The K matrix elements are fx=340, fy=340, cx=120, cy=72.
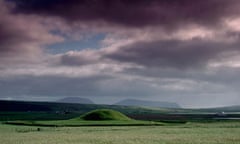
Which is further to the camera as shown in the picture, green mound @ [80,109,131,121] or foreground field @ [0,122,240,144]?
green mound @ [80,109,131,121]

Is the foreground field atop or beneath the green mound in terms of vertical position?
beneath

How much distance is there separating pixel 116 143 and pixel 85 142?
502 centimetres

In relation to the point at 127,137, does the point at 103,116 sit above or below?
above

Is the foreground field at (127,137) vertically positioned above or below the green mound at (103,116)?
below

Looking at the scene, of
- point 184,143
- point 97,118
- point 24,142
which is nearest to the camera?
point 184,143

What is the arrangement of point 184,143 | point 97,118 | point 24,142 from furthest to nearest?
point 97,118
point 24,142
point 184,143

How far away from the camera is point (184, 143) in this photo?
42938mm

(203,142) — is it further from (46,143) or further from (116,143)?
(46,143)

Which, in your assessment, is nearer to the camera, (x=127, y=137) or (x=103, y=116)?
(x=127, y=137)

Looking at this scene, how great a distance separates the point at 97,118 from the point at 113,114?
29.1ft

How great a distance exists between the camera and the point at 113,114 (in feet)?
447

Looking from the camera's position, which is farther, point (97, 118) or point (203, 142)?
point (97, 118)

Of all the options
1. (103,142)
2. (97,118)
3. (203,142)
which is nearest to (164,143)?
(203,142)

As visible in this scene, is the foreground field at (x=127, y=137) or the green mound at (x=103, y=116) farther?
the green mound at (x=103, y=116)
